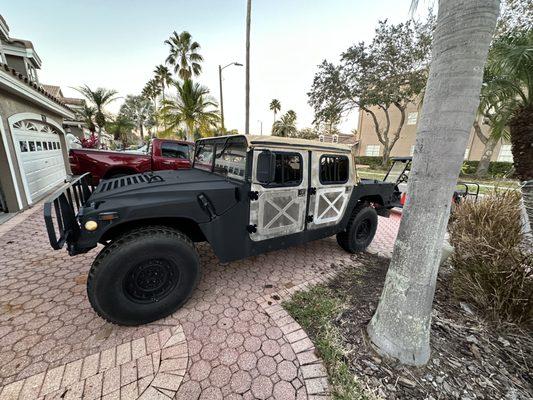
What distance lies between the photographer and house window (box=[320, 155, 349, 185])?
312cm

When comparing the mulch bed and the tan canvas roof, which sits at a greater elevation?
the tan canvas roof

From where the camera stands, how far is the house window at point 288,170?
2701mm

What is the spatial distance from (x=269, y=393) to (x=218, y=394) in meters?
0.38

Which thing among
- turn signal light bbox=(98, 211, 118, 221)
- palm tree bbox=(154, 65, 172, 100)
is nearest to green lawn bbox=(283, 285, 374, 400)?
turn signal light bbox=(98, 211, 118, 221)

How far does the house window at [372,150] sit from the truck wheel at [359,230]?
25.4 meters

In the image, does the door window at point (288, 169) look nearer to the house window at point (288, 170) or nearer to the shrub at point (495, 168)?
the house window at point (288, 170)

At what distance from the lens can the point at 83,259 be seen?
3.37m

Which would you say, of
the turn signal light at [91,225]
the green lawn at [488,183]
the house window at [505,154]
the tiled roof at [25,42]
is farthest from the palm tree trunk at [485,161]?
the tiled roof at [25,42]

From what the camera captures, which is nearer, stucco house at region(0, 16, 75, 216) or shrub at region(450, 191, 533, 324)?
shrub at region(450, 191, 533, 324)

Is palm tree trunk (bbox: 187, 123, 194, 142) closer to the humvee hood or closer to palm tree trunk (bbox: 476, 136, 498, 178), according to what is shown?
the humvee hood

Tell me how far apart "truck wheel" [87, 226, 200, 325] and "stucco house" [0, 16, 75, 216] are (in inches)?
224

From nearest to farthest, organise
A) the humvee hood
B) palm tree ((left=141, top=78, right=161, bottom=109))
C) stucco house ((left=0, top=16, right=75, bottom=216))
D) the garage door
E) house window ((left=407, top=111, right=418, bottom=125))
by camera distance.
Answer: the humvee hood
stucco house ((left=0, top=16, right=75, bottom=216))
the garage door
house window ((left=407, top=111, right=418, bottom=125))
palm tree ((left=141, top=78, right=161, bottom=109))

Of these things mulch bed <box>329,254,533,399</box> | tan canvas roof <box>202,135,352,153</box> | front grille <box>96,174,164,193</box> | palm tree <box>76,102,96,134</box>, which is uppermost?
palm tree <box>76,102,96,134</box>

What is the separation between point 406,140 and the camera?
934 inches
